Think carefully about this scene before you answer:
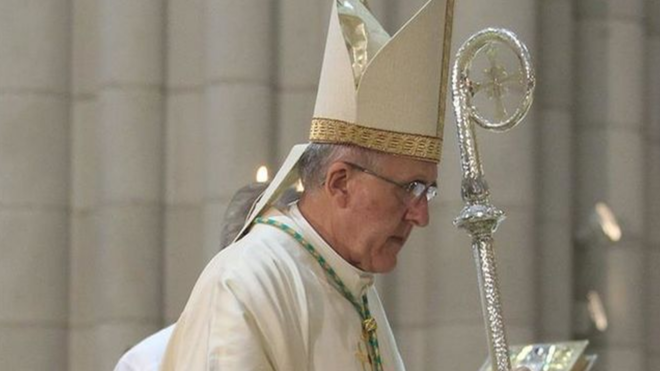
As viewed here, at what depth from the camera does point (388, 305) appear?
6910 mm

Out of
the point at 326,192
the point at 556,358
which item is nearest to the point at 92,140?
the point at 556,358

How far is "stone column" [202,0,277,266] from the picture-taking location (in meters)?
6.89

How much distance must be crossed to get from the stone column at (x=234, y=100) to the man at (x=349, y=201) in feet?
8.33

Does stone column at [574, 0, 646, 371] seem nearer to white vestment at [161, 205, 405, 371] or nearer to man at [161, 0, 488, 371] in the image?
man at [161, 0, 488, 371]

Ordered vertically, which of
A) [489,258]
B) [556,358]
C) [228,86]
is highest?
[228,86]

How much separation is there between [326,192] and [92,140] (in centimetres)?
308

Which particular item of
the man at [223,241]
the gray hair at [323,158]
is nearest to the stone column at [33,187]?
the man at [223,241]

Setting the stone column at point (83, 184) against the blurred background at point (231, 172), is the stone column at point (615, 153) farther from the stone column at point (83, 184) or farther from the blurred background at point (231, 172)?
the stone column at point (83, 184)

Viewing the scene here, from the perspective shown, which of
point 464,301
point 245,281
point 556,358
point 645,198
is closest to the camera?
point 245,281

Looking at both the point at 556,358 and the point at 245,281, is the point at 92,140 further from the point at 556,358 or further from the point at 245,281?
the point at 245,281

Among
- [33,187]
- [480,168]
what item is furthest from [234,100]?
[480,168]

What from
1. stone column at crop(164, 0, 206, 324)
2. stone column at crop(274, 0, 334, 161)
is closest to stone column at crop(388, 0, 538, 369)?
stone column at crop(274, 0, 334, 161)

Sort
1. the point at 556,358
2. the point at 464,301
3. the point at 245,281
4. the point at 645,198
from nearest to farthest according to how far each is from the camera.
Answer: the point at 245,281 < the point at 556,358 < the point at 464,301 < the point at 645,198

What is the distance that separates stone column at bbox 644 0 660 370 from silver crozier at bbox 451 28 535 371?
318 cm
